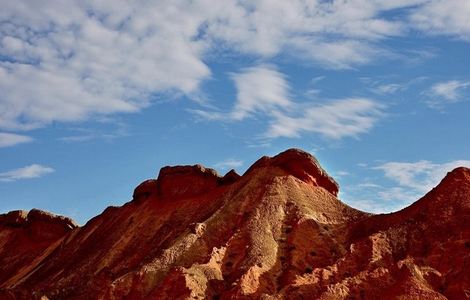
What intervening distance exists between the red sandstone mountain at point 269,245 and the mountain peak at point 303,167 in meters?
0.08

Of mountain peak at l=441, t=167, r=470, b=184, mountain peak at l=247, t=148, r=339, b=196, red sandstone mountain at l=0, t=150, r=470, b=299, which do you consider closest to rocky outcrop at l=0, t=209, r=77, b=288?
red sandstone mountain at l=0, t=150, r=470, b=299

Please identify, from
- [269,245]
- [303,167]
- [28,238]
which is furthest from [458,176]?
[28,238]

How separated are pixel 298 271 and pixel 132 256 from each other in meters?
13.3

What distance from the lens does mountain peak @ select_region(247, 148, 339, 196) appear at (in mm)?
56250

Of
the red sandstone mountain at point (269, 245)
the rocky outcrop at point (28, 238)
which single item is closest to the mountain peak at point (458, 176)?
the red sandstone mountain at point (269, 245)

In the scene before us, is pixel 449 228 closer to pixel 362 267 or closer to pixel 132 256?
pixel 362 267

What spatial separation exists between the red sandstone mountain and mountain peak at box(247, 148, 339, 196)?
0.25ft

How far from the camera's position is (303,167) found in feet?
185

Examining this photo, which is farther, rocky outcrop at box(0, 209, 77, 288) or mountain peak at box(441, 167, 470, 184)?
rocky outcrop at box(0, 209, 77, 288)

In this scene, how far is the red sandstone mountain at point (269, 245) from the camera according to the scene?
142 feet

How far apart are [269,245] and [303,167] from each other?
9.74 m

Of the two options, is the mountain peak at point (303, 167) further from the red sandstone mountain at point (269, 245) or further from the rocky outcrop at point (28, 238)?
the rocky outcrop at point (28, 238)

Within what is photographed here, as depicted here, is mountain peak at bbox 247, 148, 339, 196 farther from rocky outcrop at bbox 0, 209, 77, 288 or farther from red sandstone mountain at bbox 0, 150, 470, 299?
rocky outcrop at bbox 0, 209, 77, 288

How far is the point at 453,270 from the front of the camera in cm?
4262
